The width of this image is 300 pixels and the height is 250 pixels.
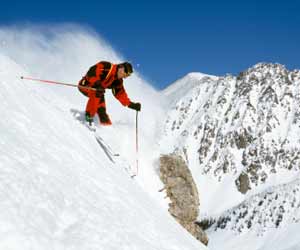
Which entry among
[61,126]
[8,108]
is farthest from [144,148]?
[8,108]

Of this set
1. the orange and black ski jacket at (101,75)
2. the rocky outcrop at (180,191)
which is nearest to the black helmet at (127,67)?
the orange and black ski jacket at (101,75)

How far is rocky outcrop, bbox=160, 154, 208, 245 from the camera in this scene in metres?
15.8

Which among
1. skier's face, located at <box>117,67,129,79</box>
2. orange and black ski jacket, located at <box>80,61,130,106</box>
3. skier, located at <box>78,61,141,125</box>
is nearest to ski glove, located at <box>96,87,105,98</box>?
skier, located at <box>78,61,141,125</box>

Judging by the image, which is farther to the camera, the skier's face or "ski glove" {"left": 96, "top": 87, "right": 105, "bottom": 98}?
"ski glove" {"left": 96, "top": 87, "right": 105, "bottom": 98}

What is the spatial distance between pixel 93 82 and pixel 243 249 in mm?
94867

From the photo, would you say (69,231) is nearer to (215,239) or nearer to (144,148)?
(144,148)

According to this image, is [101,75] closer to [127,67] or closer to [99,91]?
[99,91]

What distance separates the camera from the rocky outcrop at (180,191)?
15.8 meters

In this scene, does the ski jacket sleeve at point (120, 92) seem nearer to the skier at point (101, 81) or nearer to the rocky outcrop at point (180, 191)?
the skier at point (101, 81)

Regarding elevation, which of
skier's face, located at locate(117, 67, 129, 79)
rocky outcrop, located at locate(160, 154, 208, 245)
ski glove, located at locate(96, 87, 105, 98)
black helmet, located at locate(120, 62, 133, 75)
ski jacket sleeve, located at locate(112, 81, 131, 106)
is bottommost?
rocky outcrop, located at locate(160, 154, 208, 245)

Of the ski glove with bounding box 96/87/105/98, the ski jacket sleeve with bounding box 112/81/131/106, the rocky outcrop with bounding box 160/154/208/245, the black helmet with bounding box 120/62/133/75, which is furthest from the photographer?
the rocky outcrop with bounding box 160/154/208/245

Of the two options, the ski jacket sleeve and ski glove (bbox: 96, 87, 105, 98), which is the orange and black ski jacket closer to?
ski glove (bbox: 96, 87, 105, 98)

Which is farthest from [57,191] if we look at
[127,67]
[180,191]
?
[180,191]

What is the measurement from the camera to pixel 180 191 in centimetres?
1611
